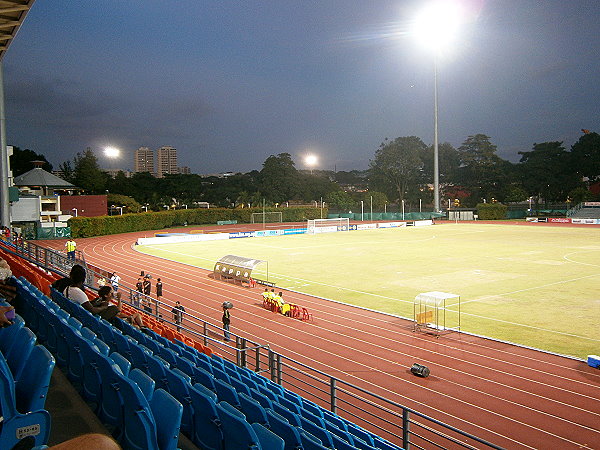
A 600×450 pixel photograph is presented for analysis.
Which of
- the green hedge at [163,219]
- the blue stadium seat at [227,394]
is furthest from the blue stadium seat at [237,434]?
the green hedge at [163,219]

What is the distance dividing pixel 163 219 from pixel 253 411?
219 ft

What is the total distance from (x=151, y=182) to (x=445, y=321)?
3418 inches

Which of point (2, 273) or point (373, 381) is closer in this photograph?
point (2, 273)

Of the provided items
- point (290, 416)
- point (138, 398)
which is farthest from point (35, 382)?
point (290, 416)

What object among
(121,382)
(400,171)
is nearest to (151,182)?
(400,171)

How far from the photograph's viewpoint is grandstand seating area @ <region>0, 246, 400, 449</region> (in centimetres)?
346

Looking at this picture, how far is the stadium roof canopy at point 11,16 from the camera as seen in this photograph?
13.9 meters

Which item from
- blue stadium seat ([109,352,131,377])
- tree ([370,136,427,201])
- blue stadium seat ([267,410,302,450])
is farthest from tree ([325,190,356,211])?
blue stadium seat ([267,410,302,450])

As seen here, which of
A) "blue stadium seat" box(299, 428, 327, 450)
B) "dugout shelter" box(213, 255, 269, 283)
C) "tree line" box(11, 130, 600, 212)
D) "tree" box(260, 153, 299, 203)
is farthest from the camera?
"tree" box(260, 153, 299, 203)

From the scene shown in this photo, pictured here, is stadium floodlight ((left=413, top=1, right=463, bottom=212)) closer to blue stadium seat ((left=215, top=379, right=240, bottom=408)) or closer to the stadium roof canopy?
the stadium roof canopy

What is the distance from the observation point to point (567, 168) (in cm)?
9938

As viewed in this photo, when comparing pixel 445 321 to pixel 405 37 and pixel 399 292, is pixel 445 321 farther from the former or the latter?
pixel 405 37

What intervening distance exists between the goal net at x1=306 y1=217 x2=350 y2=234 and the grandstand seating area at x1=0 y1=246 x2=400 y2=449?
55942 mm

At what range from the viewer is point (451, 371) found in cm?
1305
